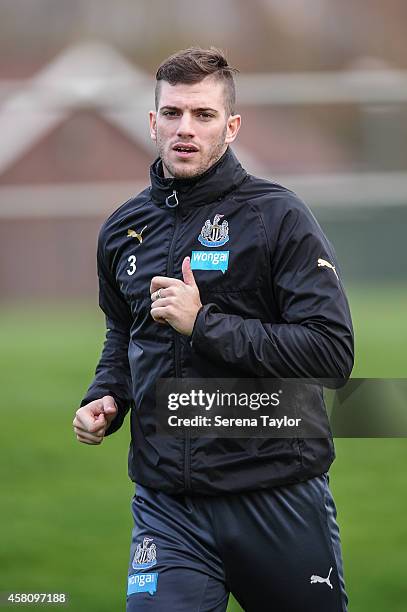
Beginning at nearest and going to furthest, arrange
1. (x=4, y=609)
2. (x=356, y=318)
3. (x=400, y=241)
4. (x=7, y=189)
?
1. (x=4, y=609)
2. (x=356, y=318)
3. (x=400, y=241)
4. (x=7, y=189)

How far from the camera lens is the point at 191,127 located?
316cm

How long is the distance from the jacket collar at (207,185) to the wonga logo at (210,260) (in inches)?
5.5

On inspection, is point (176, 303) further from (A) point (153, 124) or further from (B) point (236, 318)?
(A) point (153, 124)

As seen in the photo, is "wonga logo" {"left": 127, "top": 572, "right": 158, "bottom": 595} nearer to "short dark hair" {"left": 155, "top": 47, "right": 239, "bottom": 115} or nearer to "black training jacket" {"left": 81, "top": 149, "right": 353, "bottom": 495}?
"black training jacket" {"left": 81, "top": 149, "right": 353, "bottom": 495}

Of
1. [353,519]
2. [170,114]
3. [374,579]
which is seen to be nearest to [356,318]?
[353,519]

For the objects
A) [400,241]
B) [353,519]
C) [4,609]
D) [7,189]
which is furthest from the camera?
[7,189]

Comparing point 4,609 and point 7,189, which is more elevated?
point 7,189

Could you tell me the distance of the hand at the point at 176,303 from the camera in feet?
9.85

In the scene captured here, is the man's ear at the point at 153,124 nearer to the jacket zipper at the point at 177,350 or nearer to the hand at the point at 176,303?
the jacket zipper at the point at 177,350

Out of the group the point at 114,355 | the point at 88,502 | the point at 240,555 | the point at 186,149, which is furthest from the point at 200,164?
the point at 88,502

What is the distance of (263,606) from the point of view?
312cm

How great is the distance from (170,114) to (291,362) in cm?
64

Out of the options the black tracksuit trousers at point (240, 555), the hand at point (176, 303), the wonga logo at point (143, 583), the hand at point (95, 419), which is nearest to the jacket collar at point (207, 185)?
the hand at point (176, 303)

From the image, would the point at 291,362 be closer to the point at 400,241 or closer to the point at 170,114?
the point at 170,114
